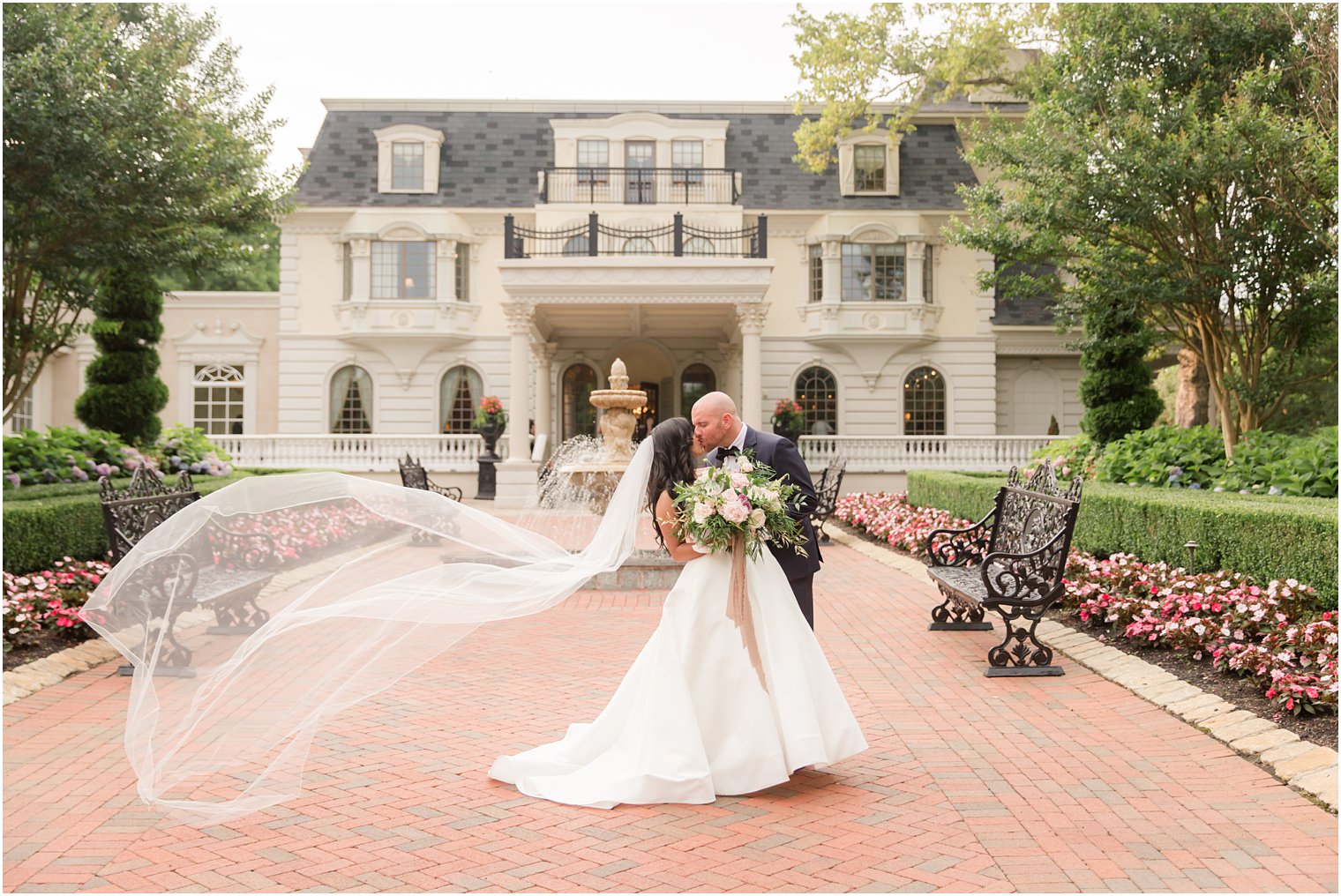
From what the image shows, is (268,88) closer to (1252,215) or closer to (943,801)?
(1252,215)

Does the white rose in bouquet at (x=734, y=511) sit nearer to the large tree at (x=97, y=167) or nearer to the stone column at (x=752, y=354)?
the large tree at (x=97, y=167)

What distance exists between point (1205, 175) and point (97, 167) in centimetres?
1386

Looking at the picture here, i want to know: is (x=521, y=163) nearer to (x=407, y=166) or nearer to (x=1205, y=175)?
(x=407, y=166)

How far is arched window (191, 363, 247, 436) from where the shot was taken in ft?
94.8

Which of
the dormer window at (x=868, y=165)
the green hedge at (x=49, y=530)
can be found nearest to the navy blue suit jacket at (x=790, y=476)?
the green hedge at (x=49, y=530)

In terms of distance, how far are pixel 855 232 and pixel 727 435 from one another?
24.4 m

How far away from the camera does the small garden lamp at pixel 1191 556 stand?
8520mm

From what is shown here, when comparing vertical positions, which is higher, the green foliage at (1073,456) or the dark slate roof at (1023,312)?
the dark slate roof at (1023,312)

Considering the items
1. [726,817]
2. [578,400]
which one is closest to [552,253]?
[578,400]

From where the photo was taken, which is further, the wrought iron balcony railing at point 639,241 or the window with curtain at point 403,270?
the window with curtain at point 403,270

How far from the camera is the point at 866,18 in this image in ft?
79.9

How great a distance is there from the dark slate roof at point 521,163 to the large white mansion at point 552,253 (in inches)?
2.3

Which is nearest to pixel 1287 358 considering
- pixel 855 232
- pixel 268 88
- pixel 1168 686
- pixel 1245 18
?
pixel 1245 18

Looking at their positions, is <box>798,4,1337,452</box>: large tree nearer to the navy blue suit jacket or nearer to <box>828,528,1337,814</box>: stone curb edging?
<box>828,528,1337,814</box>: stone curb edging
